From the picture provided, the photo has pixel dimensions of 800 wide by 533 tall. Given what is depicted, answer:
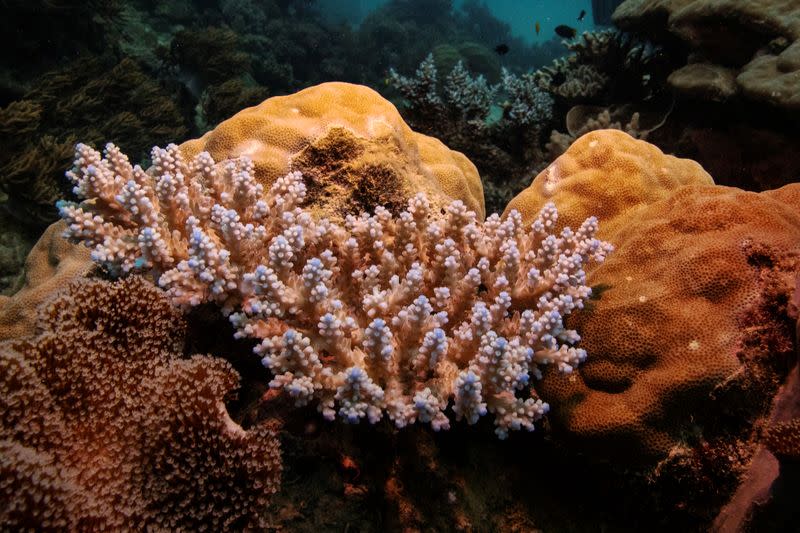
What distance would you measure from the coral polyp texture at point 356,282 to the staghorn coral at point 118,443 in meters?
0.27

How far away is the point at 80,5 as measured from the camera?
338 inches

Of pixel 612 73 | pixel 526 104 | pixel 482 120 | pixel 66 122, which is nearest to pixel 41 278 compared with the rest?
pixel 482 120

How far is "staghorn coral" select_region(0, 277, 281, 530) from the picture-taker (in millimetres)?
1420

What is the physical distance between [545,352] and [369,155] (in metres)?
1.53

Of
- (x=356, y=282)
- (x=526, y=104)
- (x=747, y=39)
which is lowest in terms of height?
(x=356, y=282)

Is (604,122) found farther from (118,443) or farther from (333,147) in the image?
(118,443)

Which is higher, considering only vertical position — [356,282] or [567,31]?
[567,31]

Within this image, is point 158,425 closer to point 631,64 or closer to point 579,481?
point 579,481

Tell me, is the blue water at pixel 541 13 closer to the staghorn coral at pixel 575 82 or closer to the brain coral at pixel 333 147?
the staghorn coral at pixel 575 82

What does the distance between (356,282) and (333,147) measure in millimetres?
932

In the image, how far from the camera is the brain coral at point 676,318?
1860mm

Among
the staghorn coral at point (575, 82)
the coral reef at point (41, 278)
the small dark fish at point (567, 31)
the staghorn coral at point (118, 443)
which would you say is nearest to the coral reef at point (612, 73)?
the staghorn coral at point (575, 82)

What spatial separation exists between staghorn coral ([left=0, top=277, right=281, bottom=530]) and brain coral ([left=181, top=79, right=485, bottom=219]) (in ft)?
4.23

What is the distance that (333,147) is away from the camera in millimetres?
2656
